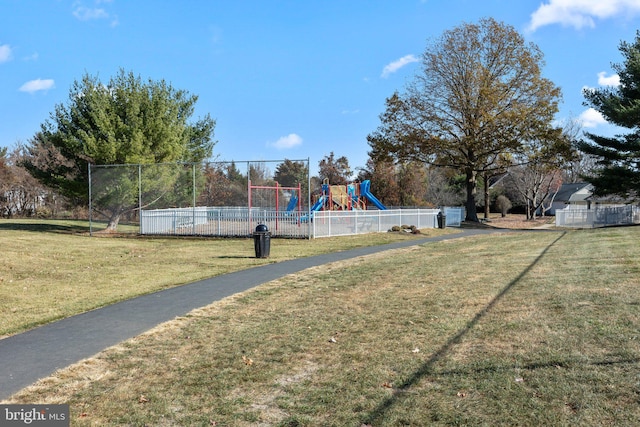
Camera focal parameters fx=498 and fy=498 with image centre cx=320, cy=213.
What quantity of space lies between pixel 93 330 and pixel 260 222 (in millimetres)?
15378

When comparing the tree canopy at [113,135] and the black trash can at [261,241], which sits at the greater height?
the tree canopy at [113,135]

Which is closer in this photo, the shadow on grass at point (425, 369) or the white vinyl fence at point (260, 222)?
the shadow on grass at point (425, 369)

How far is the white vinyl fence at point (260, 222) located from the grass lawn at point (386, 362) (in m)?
12.7

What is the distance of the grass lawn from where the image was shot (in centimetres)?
383

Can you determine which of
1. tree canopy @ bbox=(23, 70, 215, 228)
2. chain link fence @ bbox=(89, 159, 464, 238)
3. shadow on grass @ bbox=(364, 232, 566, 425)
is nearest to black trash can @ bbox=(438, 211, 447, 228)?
chain link fence @ bbox=(89, 159, 464, 238)

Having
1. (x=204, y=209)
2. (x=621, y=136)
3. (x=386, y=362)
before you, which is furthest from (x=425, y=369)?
(x=621, y=136)

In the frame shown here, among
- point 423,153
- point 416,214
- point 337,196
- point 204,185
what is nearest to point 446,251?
point 416,214

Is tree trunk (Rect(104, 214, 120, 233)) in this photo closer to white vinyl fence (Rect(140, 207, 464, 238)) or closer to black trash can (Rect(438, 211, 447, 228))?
white vinyl fence (Rect(140, 207, 464, 238))

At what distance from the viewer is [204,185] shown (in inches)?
1083

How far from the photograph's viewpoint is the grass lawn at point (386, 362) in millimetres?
3832

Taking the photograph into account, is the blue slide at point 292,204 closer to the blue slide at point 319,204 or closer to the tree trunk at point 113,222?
the blue slide at point 319,204

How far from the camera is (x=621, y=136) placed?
29.6 metres

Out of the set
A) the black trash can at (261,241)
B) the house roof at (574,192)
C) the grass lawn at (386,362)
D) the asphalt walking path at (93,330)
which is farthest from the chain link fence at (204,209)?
the house roof at (574,192)

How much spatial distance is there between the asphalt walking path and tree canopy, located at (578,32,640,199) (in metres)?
25.3
